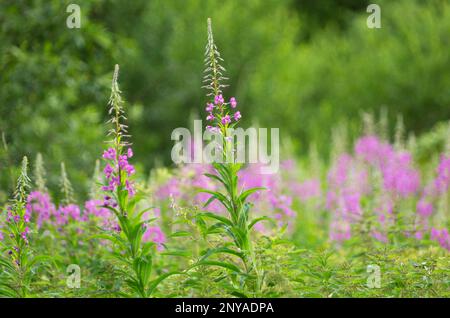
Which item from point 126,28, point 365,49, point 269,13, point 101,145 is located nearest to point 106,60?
point 101,145

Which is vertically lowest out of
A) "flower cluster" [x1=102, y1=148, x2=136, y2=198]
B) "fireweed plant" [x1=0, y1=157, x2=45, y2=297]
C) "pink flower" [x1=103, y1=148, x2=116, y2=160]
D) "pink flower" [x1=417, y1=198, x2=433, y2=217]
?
"fireweed plant" [x1=0, y1=157, x2=45, y2=297]

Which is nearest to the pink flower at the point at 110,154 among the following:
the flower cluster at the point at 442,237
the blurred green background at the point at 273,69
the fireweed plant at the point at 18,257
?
the fireweed plant at the point at 18,257

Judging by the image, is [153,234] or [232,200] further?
[153,234]

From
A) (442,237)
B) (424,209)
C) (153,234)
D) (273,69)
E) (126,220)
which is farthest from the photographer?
(273,69)

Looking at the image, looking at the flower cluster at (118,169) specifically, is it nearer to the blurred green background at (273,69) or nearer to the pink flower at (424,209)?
the pink flower at (424,209)

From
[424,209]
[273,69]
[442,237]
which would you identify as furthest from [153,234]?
[273,69]

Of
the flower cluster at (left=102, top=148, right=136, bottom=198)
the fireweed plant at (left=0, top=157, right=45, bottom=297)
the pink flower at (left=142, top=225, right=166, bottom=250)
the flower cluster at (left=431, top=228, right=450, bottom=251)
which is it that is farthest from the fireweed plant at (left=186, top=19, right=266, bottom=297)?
the flower cluster at (left=431, top=228, right=450, bottom=251)

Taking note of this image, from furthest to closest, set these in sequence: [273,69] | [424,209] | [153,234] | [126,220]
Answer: [273,69], [424,209], [153,234], [126,220]

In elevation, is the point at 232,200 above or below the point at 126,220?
above

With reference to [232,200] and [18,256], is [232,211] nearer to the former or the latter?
[232,200]

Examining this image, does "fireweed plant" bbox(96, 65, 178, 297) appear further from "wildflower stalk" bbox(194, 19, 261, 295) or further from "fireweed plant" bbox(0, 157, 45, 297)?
"fireweed plant" bbox(0, 157, 45, 297)

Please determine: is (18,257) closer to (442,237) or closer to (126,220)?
(126,220)

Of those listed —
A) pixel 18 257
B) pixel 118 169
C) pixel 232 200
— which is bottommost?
pixel 18 257

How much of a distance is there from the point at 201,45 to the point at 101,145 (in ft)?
21.1
